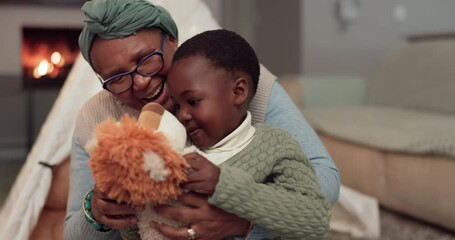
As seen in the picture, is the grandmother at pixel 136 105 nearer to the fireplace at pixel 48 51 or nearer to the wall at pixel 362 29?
the fireplace at pixel 48 51

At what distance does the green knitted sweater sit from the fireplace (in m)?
3.43

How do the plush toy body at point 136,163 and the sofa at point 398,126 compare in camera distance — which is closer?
the plush toy body at point 136,163

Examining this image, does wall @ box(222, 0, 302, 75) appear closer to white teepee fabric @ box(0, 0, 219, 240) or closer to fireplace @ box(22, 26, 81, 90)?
fireplace @ box(22, 26, 81, 90)

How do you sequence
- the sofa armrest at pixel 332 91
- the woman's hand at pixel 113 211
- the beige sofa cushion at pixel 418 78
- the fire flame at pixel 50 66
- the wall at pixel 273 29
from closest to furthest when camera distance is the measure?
1. the woman's hand at pixel 113 211
2. the beige sofa cushion at pixel 418 78
3. the sofa armrest at pixel 332 91
4. the fire flame at pixel 50 66
5. the wall at pixel 273 29

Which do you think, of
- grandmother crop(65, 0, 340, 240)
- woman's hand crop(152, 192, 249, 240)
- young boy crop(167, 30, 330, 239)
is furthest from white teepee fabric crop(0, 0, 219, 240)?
woman's hand crop(152, 192, 249, 240)

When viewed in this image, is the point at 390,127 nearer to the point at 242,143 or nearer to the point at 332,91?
the point at 332,91

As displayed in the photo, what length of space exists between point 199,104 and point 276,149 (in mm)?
137

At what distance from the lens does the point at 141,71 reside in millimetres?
1028

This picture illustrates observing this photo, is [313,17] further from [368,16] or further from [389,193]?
[389,193]

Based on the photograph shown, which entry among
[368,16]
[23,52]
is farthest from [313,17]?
[23,52]

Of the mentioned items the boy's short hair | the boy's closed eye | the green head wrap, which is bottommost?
the boy's closed eye

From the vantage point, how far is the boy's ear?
0.93 meters

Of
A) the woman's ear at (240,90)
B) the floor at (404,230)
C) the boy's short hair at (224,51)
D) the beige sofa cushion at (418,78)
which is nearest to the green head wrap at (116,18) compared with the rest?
the boy's short hair at (224,51)

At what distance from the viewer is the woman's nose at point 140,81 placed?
1024 millimetres
